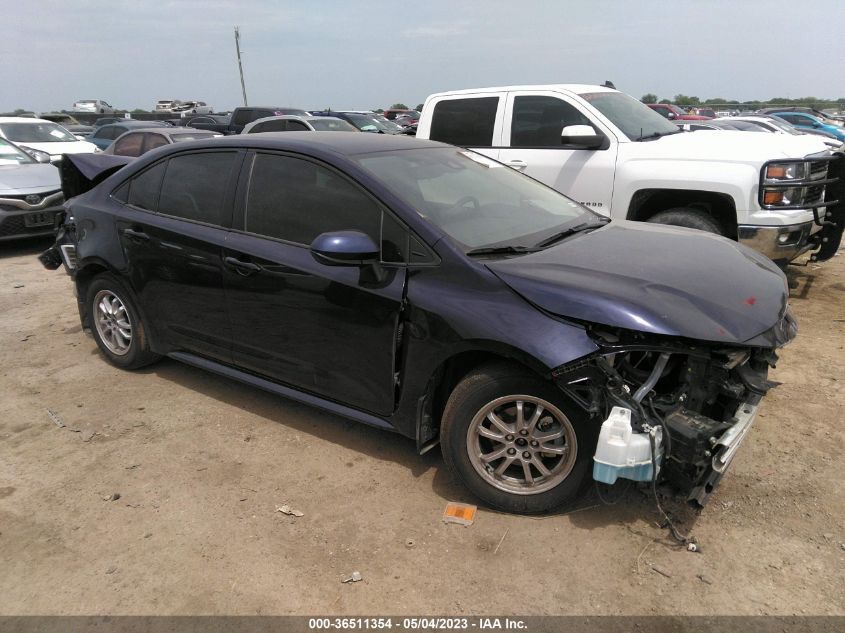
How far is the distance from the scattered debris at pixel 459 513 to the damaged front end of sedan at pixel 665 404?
2.29ft

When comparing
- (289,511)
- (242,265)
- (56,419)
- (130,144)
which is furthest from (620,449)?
(130,144)

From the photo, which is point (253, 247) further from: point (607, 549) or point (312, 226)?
point (607, 549)

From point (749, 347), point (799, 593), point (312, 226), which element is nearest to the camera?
point (799, 593)

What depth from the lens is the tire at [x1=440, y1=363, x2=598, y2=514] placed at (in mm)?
2766

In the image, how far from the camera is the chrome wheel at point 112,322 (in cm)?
457

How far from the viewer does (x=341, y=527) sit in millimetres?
2975

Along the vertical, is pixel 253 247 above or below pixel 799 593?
above

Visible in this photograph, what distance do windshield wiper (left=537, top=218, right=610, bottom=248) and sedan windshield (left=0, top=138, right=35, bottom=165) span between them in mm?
9079

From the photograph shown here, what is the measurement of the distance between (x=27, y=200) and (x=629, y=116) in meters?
7.87

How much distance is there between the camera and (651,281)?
282 cm

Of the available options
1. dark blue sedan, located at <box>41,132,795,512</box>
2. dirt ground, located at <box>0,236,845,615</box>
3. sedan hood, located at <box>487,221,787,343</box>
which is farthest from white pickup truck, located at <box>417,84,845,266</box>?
sedan hood, located at <box>487,221,787,343</box>

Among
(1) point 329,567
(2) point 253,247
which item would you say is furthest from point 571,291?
(2) point 253,247

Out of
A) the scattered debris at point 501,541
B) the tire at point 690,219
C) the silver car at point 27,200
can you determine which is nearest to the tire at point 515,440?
the scattered debris at point 501,541

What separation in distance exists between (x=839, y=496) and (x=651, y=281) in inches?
58.4
